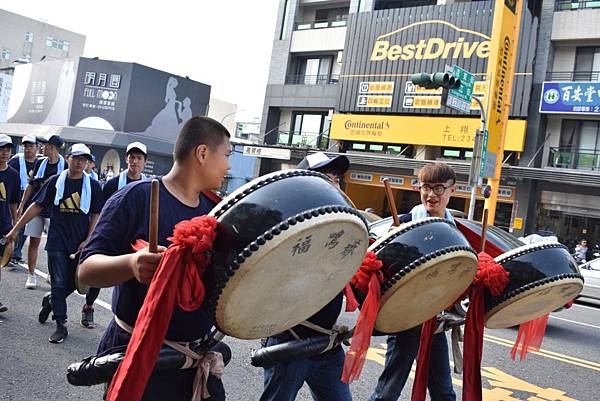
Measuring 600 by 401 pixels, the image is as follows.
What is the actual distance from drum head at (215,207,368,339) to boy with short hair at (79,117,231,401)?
327 mm

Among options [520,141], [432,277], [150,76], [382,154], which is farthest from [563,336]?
[150,76]

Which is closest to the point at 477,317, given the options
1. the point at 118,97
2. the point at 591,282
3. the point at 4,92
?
the point at 591,282

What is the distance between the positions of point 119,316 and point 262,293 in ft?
2.13

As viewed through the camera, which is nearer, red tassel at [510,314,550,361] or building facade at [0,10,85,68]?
red tassel at [510,314,550,361]

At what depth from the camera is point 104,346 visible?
2.00 metres

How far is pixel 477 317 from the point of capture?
2.49 m

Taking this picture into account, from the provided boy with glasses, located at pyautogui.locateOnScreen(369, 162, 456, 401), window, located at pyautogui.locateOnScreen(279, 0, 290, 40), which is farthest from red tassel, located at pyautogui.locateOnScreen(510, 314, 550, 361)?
window, located at pyautogui.locateOnScreen(279, 0, 290, 40)

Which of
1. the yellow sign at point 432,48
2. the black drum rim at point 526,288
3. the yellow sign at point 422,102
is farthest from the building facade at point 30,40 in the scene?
the black drum rim at point 526,288

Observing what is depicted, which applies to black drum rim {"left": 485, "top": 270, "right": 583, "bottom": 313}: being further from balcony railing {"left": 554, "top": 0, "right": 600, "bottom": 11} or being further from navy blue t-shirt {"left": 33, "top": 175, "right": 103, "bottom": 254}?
balcony railing {"left": 554, "top": 0, "right": 600, "bottom": 11}

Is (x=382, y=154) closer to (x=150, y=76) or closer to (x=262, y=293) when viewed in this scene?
(x=150, y=76)

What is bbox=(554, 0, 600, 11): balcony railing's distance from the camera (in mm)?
20078

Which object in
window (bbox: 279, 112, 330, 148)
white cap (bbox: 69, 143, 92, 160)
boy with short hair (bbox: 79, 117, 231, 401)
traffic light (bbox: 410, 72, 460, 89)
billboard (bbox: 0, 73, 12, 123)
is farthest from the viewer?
billboard (bbox: 0, 73, 12, 123)

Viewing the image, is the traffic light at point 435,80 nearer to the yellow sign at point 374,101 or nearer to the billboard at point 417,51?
the billboard at point 417,51

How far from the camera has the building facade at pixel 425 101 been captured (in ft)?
66.4
